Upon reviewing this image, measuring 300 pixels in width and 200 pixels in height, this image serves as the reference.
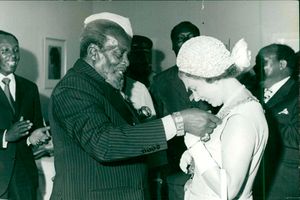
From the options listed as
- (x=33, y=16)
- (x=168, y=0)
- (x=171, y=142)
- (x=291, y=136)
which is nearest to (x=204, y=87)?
(x=291, y=136)

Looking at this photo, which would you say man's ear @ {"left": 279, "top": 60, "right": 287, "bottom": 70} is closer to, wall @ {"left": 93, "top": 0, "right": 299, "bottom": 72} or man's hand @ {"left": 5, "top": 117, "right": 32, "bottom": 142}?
wall @ {"left": 93, "top": 0, "right": 299, "bottom": 72}

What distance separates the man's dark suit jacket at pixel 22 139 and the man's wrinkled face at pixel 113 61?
146cm

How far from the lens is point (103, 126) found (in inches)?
61.2

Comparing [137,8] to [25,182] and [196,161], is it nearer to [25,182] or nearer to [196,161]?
[25,182]

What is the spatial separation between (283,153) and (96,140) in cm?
191

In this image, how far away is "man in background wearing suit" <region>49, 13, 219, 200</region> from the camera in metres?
1.56

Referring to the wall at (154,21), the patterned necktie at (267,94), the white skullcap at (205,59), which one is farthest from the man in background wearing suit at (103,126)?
the wall at (154,21)

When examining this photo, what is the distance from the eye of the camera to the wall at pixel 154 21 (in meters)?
4.21

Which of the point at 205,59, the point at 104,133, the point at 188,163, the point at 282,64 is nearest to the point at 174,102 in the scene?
the point at 282,64

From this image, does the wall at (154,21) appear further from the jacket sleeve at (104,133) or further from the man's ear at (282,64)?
the jacket sleeve at (104,133)

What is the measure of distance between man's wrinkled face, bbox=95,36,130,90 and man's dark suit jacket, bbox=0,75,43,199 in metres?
1.46

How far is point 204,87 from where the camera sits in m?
→ 1.73

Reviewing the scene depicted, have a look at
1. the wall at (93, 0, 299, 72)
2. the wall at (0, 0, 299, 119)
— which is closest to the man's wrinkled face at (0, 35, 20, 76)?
the wall at (0, 0, 299, 119)

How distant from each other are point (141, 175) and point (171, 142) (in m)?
2.25
